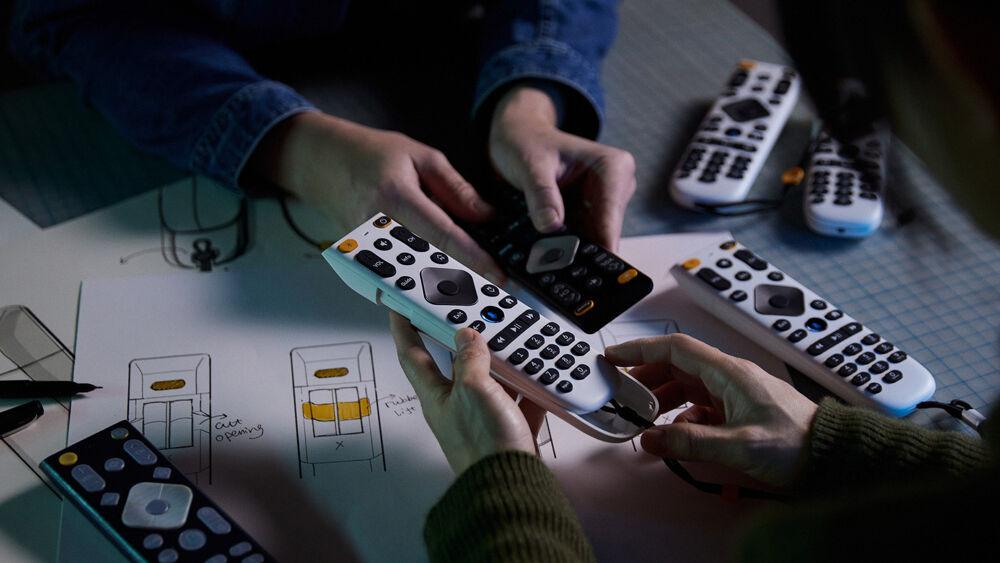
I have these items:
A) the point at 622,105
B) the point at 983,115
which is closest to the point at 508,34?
the point at 622,105

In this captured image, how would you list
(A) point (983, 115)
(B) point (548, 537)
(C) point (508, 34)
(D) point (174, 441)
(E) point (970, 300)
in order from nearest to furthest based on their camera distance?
(A) point (983, 115), (B) point (548, 537), (D) point (174, 441), (E) point (970, 300), (C) point (508, 34)

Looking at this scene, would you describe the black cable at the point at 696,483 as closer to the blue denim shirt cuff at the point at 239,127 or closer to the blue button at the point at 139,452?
the blue button at the point at 139,452

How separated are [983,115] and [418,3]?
73cm

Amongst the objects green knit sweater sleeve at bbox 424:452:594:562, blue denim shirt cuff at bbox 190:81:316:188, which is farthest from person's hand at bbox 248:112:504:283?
green knit sweater sleeve at bbox 424:452:594:562

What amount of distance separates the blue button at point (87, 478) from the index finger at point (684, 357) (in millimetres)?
323

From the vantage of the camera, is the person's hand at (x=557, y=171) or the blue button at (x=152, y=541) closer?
the blue button at (x=152, y=541)

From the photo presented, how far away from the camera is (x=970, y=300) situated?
761 millimetres

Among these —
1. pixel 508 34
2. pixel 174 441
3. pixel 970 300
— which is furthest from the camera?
pixel 508 34

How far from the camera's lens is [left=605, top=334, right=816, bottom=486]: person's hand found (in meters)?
0.56

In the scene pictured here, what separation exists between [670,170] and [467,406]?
39cm

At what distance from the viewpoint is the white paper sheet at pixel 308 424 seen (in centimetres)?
57

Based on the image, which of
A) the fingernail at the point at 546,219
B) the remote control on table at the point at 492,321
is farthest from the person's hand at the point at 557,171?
the remote control on table at the point at 492,321

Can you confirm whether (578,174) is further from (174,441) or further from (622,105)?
(174,441)

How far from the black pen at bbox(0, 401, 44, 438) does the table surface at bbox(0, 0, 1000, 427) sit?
0.68 feet
